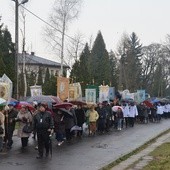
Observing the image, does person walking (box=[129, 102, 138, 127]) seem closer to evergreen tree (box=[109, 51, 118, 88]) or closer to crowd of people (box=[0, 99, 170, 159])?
crowd of people (box=[0, 99, 170, 159])

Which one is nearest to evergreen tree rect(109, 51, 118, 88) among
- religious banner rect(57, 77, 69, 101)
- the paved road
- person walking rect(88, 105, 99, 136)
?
religious banner rect(57, 77, 69, 101)

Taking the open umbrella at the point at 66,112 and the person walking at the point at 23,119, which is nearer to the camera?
the person walking at the point at 23,119

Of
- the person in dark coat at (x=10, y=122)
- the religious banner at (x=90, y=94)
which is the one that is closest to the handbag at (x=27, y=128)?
the person in dark coat at (x=10, y=122)

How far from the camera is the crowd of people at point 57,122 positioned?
14.3 meters

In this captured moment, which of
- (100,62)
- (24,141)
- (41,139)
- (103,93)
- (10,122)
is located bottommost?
(24,141)

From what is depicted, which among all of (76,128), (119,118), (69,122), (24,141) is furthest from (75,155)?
(119,118)

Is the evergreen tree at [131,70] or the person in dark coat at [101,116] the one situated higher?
the evergreen tree at [131,70]

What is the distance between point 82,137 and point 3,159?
27.2 ft

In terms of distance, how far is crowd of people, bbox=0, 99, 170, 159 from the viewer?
14258 millimetres

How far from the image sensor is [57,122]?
58.4 ft

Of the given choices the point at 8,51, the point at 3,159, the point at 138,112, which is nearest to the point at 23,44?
the point at 8,51

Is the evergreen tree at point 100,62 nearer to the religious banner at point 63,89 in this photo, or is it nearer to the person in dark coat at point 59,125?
the religious banner at point 63,89

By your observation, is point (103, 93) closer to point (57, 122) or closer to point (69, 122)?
point (69, 122)

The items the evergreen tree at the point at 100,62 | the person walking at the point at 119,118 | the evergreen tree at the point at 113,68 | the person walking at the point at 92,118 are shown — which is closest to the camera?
the person walking at the point at 92,118
